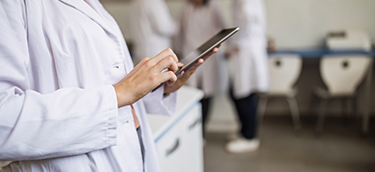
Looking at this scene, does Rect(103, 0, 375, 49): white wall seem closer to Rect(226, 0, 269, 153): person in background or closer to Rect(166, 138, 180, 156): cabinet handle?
Rect(226, 0, 269, 153): person in background

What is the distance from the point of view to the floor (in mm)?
2141

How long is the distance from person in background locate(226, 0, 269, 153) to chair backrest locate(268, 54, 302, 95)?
1.04 feet

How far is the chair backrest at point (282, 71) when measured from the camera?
8.52 feet

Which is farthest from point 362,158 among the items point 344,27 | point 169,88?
point 169,88

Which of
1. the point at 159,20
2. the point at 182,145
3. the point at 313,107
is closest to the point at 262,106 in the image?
the point at 313,107

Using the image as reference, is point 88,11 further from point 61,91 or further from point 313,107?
point 313,107

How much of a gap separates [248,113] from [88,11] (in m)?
1.97

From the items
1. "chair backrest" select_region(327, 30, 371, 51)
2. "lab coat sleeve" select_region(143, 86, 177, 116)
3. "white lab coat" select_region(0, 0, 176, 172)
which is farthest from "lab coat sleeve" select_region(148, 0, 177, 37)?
"white lab coat" select_region(0, 0, 176, 172)

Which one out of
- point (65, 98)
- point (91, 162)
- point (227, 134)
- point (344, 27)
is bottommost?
point (227, 134)

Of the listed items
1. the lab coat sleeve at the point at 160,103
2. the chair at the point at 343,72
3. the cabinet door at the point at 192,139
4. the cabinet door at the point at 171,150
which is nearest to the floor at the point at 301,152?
the chair at the point at 343,72

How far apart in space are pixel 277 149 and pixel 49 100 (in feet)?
7.36

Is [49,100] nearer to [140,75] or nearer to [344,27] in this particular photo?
[140,75]

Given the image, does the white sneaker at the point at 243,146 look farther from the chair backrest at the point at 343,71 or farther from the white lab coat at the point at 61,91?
the white lab coat at the point at 61,91

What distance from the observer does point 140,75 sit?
576 millimetres
